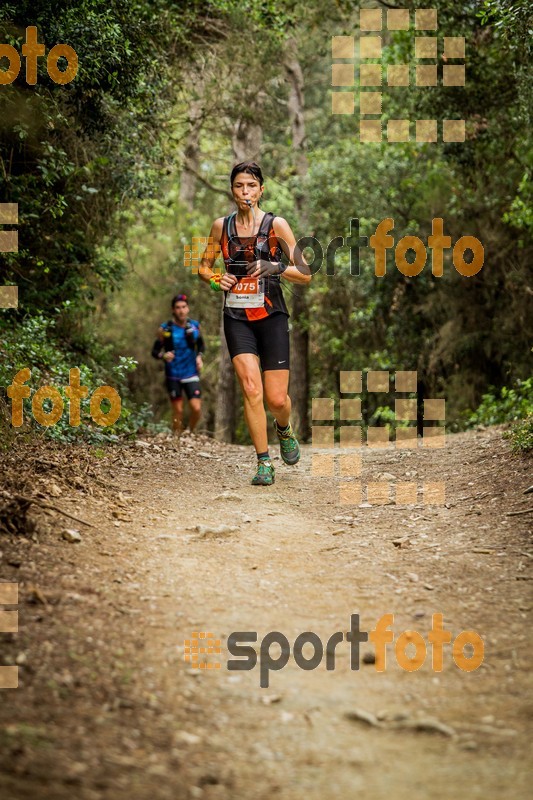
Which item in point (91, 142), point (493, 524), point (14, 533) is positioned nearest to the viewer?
point (14, 533)

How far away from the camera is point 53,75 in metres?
8.26

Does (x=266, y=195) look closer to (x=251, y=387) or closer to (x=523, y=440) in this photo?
(x=523, y=440)

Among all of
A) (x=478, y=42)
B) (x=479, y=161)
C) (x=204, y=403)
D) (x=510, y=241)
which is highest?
(x=478, y=42)

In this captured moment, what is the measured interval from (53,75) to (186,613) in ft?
20.0

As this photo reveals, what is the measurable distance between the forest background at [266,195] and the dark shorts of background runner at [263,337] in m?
1.86

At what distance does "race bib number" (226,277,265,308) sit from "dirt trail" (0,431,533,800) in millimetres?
1580

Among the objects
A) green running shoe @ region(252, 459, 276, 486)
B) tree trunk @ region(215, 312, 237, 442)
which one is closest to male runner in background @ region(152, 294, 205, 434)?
green running shoe @ region(252, 459, 276, 486)

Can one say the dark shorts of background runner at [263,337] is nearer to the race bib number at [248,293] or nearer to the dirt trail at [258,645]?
the race bib number at [248,293]

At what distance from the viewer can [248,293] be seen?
23.1 ft

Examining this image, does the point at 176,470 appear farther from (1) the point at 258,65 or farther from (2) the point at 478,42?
(1) the point at 258,65

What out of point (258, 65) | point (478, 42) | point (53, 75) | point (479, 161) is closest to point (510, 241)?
point (479, 161)

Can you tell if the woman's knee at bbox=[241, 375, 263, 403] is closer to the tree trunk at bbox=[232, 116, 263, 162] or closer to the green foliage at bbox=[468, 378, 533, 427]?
the green foliage at bbox=[468, 378, 533, 427]

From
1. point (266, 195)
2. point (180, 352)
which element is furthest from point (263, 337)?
point (266, 195)

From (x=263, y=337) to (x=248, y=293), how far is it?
1.30 ft
